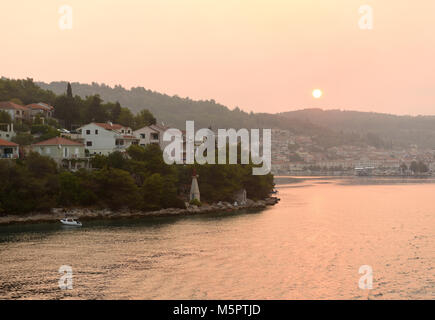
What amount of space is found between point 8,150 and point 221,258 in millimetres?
36368

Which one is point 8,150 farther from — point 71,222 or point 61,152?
point 71,222

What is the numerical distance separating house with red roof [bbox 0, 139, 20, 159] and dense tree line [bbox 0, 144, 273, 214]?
3.15m

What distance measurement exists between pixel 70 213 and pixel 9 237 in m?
11.6

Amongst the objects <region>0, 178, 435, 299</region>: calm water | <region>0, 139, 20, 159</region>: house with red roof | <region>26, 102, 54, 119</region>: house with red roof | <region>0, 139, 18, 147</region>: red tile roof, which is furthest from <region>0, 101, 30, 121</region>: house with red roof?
<region>0, 178, 435, 299</region>: calm water

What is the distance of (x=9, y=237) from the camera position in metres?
47.0

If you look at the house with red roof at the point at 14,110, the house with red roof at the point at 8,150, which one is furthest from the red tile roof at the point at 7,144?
the house with red roof at the point at 14,110

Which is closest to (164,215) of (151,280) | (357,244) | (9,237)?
(9,237)

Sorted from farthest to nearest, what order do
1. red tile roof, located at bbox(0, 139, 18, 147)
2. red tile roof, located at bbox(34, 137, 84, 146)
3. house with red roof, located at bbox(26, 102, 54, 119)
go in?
house with red roof, located at bbox(26, 102, 54, 119), red tile roof, located at bbox(34, 137, 84, 146), red tile roof, located at bbox(0, 139, 18, 147)

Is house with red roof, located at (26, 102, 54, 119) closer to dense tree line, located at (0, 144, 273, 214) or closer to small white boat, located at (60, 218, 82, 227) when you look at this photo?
dense tree line, located at (0, 144, 273, 214)

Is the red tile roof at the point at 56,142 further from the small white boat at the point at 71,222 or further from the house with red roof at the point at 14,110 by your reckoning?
the small white boat at the point at 71,222

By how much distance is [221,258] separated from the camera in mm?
39312

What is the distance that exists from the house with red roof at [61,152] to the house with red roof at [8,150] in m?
2.69

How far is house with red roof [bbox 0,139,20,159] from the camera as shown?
64250 millimetres
